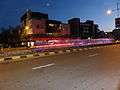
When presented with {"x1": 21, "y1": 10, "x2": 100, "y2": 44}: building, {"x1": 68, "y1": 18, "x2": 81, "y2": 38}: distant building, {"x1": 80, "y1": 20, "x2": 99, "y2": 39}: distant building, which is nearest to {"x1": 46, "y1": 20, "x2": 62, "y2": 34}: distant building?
{"x1": 21, "y1": 10, "x2": 100, "y2": 44}: building

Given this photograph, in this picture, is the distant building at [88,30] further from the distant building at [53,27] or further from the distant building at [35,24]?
the distant building at [35,24]

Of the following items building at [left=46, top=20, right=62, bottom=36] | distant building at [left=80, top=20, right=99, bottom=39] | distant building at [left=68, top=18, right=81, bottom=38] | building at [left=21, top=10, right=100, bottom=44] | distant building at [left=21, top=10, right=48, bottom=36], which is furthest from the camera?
distant building at [left=80, top=20, right=99, bottom=39]

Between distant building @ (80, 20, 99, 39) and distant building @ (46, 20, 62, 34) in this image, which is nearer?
distant building @ (46, 20, 62, 34)

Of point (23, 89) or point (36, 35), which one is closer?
point (23, 89)

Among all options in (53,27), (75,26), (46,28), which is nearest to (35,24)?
(46,28)

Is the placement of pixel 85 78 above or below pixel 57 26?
below

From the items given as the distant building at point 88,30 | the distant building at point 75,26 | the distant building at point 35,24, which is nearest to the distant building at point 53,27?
the distant building at point 35,24

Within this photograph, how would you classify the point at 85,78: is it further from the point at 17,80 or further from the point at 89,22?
the point at 89,22

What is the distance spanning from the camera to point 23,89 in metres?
7.32

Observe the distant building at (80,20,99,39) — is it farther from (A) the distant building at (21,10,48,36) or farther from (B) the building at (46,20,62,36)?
(A) the distant building at (21,10,48,36)

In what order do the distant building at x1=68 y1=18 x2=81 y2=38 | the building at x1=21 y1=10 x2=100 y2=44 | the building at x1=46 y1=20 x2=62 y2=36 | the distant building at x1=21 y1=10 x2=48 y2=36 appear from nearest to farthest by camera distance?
the building at x1=21 y1=10 x2=100 y2=44, the distant building at x1=21 y1=10 x2=48 y2=36, the building at x1=46 y1=20 x2=62 y2=36, the distant building at x1=68 y1=18 x2=81 y2=38

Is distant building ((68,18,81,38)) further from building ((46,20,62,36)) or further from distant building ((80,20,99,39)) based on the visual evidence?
building ((46,20,62,36))

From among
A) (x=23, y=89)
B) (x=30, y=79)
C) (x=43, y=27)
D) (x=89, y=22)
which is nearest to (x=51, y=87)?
(x=23, y=89)

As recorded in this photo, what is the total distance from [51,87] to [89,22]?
12051 cm
